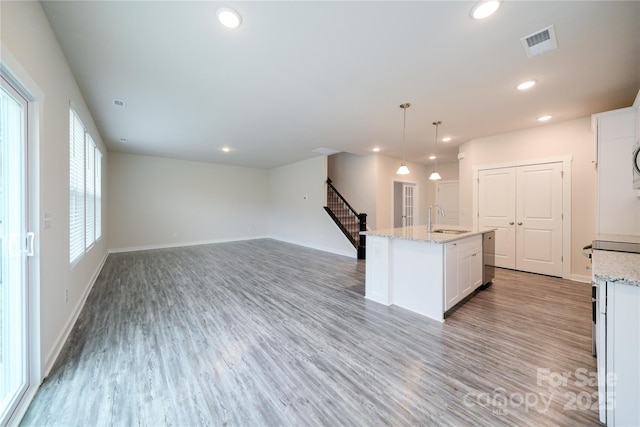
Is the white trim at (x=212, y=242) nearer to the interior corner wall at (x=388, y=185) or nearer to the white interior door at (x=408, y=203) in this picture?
the interior corner wall at (x=388, y=185)

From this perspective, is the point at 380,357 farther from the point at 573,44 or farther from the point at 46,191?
the point at 573,44

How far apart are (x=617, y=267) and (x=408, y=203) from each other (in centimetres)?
675

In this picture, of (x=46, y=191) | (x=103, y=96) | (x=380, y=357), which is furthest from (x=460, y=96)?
(x=103, y=96)

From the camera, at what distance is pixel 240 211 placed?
29.3 ft

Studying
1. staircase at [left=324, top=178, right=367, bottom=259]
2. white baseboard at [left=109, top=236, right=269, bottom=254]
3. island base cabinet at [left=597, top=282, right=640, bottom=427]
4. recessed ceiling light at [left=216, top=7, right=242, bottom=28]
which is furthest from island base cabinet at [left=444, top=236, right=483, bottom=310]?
white baseboard at [left=109, top=236, right=269, bottom=254]

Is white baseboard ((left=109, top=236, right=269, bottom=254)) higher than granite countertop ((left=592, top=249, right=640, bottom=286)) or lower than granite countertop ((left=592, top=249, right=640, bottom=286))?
lower

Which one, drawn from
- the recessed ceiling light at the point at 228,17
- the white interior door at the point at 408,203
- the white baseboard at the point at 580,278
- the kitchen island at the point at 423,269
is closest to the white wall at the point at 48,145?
the recessed ceiling light at the point at 228,17

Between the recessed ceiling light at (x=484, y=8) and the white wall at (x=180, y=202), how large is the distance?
804 cm

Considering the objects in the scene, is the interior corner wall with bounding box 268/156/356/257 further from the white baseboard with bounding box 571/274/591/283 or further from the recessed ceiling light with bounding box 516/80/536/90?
the recessed ceiling light with bounding box 516/80/536/90

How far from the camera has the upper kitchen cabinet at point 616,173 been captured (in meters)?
2.90

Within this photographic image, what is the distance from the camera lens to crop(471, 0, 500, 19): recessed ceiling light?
172 cm

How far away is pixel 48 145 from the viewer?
200 cm

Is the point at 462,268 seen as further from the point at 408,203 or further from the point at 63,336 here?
the point at 408,203

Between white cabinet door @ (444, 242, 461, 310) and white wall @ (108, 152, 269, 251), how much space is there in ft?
24.7
